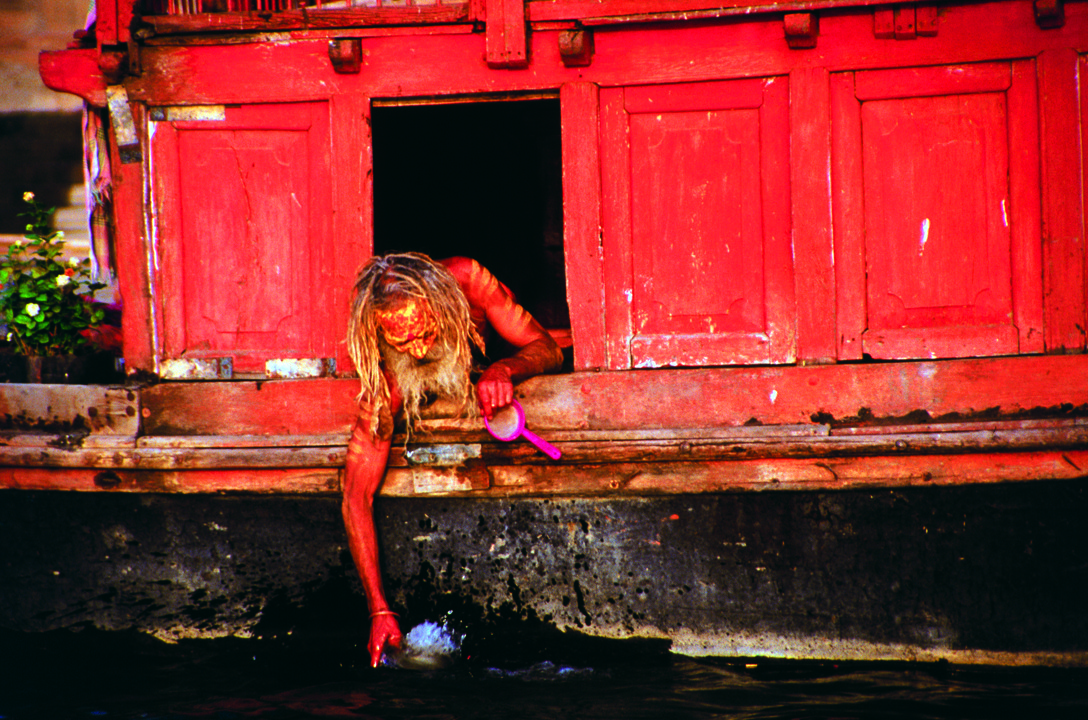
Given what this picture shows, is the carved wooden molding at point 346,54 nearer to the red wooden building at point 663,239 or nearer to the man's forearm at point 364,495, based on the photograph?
the red wooden building at point 663,239

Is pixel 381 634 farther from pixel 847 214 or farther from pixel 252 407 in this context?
pixel 847 214

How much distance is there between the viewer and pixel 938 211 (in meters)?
3.52

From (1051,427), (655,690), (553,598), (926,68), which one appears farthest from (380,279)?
(1051,427)

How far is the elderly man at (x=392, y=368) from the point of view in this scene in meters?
3.52

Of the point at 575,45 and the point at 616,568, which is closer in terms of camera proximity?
the point at 575,45

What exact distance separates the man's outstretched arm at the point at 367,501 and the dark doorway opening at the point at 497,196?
2.95 m

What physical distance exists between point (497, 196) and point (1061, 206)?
4.35 metres

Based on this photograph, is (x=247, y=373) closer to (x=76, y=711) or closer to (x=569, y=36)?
A: (x=76, y=711)

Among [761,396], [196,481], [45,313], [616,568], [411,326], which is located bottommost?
[616,568]

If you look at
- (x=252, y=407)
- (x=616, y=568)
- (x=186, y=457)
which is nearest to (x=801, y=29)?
(x=616, y=568)

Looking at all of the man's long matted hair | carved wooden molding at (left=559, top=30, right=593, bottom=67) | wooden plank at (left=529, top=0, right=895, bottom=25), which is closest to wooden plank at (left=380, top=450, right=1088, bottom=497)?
the man's long matted hair

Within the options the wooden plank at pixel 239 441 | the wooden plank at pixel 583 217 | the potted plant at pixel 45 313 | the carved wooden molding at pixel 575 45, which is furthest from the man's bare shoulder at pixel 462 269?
the potted plant at pixel 45 313

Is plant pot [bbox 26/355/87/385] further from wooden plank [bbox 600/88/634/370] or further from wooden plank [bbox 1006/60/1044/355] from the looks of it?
wooden plank [bbox 1006/60/1044/355]

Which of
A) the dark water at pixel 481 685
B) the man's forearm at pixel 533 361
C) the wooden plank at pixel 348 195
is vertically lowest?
the dark water at pixel 481 685
